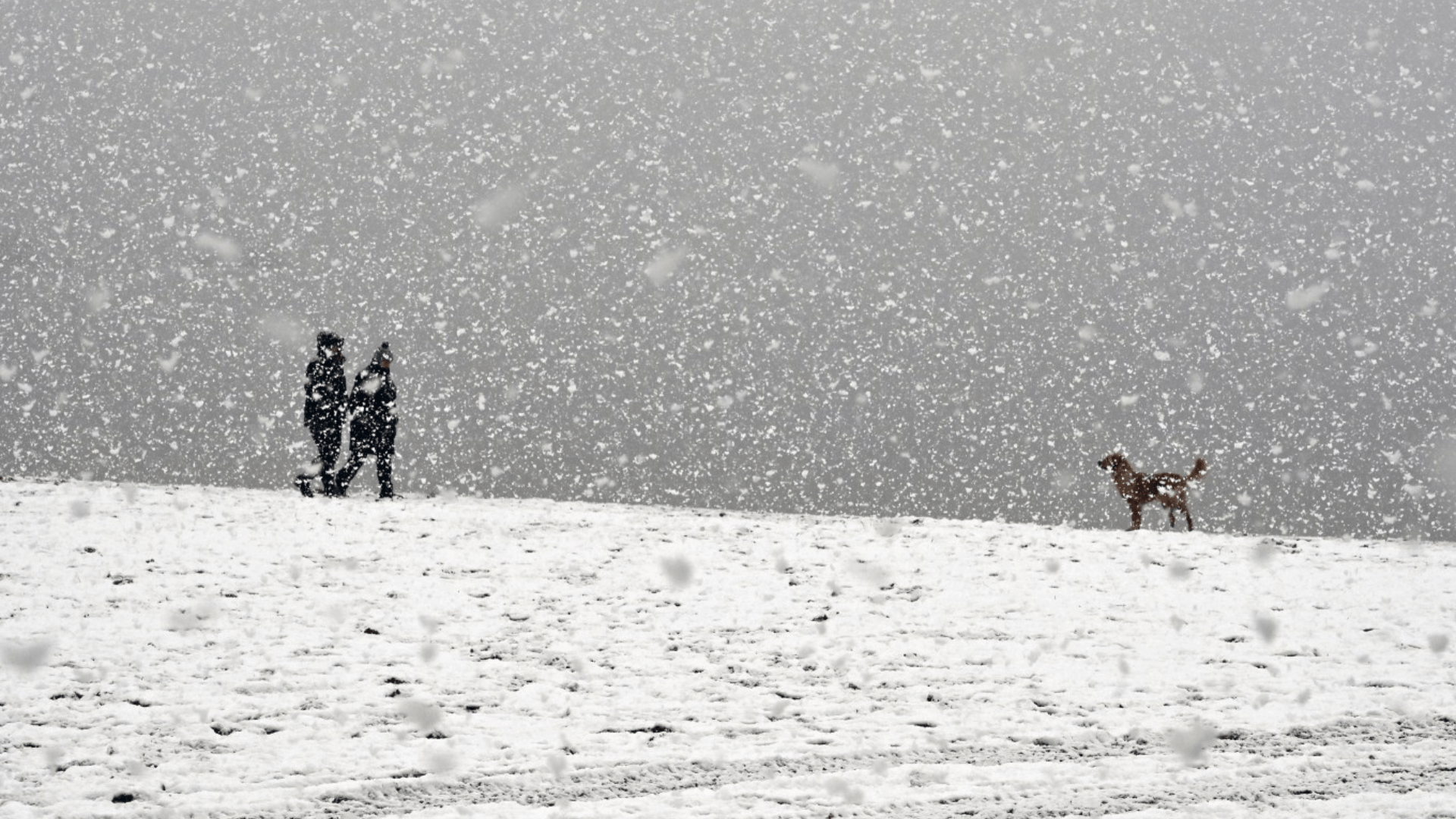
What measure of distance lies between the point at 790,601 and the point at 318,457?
17.9ft

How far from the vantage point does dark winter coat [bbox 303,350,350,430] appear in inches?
443

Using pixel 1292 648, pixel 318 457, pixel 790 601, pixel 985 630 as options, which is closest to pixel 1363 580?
pixel 1292 648

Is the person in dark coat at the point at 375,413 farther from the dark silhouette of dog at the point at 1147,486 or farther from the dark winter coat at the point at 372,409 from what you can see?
the dark silhouette of dog at the point at 1147,486

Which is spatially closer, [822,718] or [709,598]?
[822,718]

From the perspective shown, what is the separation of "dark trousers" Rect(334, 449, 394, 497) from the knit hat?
0.84m

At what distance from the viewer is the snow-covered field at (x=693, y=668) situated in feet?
15.3

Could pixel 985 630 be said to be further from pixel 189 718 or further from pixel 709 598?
pixel 189 718

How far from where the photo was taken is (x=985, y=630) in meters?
7.64

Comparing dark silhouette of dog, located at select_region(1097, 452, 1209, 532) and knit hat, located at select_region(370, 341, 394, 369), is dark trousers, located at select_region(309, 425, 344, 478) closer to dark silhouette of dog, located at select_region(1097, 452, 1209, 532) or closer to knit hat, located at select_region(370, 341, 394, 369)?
knit hat, located at select_region(370, 341, 394, 369)

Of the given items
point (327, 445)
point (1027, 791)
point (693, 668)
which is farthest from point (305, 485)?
point (1027, 791)

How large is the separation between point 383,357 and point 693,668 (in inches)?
223

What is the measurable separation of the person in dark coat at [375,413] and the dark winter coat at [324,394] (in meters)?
0.14

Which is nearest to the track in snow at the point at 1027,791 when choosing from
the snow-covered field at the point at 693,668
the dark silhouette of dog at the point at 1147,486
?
the snow-covered field at the point at 693,668

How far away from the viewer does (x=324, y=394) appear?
11.3m
